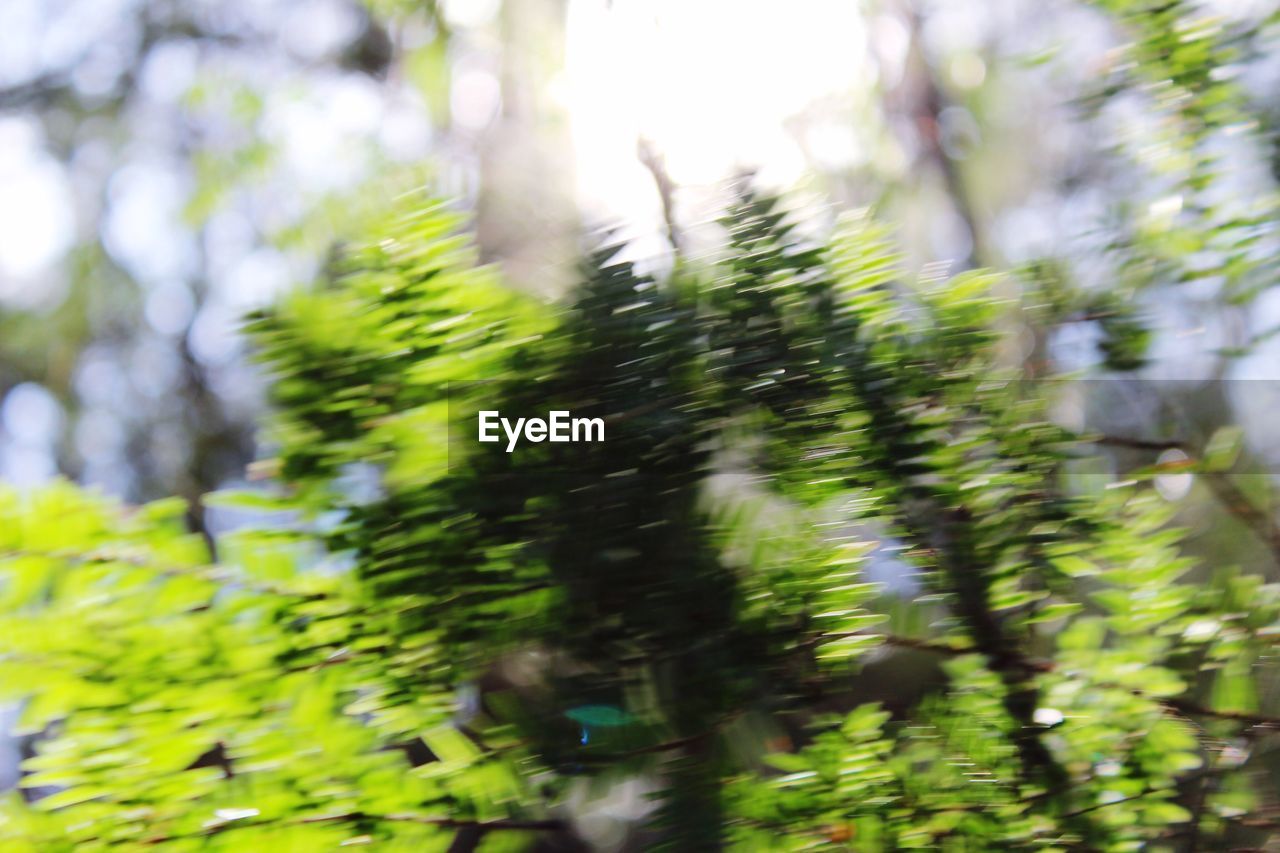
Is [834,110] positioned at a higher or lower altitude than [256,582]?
higher

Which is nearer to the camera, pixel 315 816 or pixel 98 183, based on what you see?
pixel 315 816

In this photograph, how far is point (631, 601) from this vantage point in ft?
1.02

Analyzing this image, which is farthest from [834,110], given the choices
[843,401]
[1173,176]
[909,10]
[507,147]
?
[843,401]

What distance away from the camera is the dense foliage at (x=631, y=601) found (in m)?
0.32

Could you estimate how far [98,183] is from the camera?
4.42 ft

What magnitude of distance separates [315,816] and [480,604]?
0.36ft

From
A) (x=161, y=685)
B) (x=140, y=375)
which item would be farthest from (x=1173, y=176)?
(x=140, y=375)

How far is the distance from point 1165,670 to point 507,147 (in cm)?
77

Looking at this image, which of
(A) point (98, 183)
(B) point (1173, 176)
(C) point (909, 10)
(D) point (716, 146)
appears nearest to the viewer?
(B) point (1173, 176)

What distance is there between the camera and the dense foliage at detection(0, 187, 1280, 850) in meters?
0.32

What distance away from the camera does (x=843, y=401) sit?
0.35m

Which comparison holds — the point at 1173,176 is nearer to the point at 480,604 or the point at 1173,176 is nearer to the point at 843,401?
the point at 843,401

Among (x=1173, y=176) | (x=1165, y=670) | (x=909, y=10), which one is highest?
(x=909, y=10)

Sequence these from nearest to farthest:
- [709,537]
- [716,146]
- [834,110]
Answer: [709,537] → [716,146] → [834,110]
